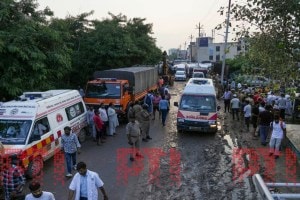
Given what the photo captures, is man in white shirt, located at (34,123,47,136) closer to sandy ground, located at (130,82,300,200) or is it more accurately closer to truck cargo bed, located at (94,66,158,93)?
sandy ground, located at (130,82,300,200)

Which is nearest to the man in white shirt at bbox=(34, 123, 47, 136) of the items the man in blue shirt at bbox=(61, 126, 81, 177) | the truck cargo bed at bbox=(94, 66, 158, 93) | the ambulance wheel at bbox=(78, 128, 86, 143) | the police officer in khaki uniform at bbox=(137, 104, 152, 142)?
the man in blue shirt at bbox=(61, 126, 81, 177)

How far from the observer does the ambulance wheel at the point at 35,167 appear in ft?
35.2

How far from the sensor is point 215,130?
16906mm

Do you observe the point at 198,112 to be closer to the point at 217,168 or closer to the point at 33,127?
the point at 217,168

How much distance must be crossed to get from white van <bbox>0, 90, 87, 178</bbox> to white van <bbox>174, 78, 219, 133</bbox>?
555 centimetres

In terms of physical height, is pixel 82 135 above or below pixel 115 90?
below

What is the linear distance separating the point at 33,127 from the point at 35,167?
1170 millimetres

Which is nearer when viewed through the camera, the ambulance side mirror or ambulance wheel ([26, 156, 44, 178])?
ambulance wheel ([26, 156, 44, 178])


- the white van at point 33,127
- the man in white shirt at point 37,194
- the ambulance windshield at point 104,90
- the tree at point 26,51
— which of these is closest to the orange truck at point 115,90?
the ambulance windshield at point 104,90

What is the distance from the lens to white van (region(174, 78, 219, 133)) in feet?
54.4

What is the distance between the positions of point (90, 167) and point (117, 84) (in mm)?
7101

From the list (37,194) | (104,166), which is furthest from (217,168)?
(37,194)

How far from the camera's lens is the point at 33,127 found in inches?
441

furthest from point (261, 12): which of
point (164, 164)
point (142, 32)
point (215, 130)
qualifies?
point (142, 32)
